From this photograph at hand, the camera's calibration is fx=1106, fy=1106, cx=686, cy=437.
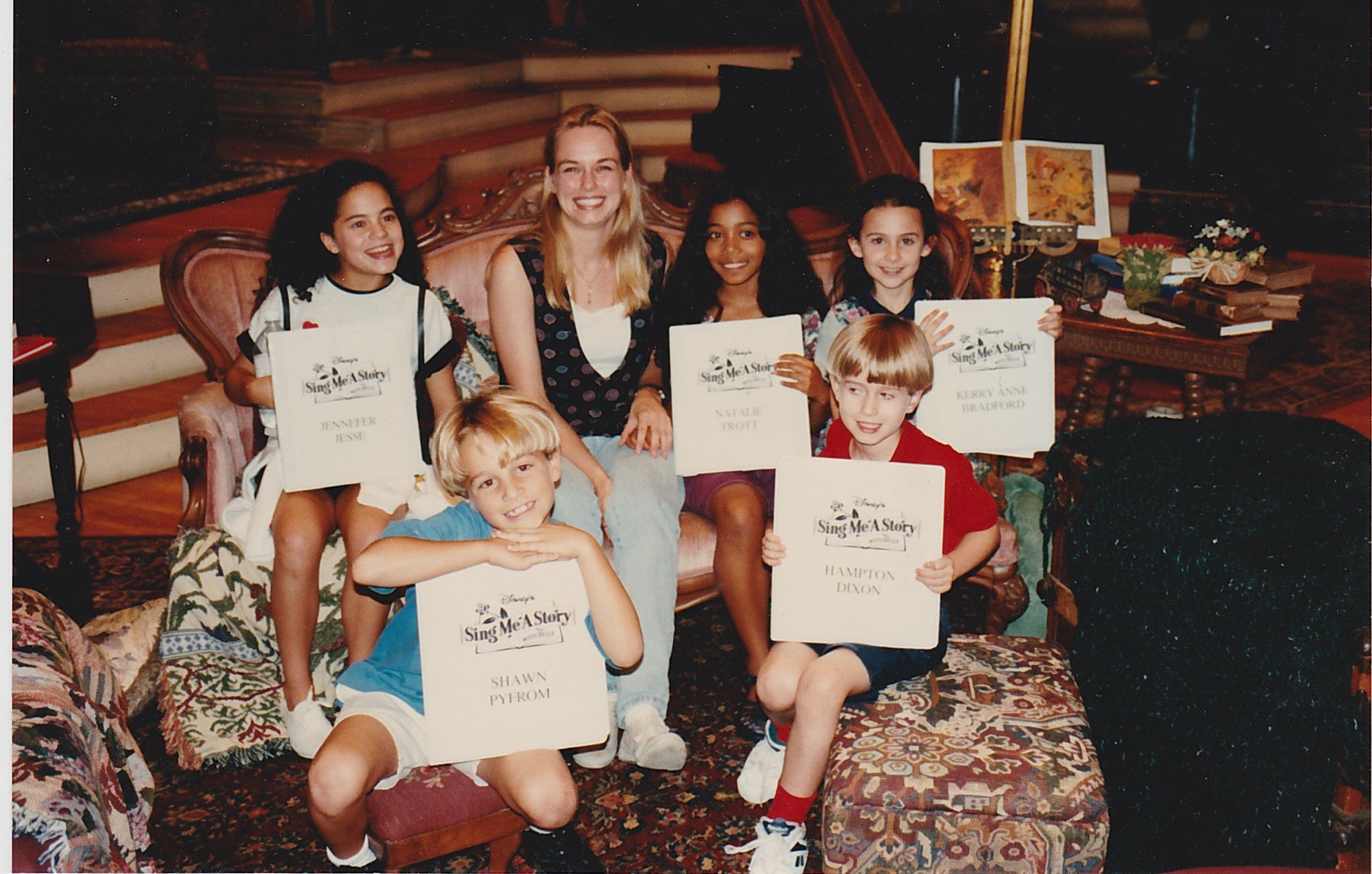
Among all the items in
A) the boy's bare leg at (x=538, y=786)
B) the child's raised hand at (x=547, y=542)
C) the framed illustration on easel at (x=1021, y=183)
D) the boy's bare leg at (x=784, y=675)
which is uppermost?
the framed illustration on easel at (x=1021, y=183)

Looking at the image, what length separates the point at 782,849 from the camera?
2.10 m

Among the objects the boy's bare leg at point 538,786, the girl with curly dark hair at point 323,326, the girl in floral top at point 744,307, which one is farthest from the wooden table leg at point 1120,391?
the boy's bare leg at point 538,786

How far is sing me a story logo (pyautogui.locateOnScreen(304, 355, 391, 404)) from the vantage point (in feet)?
7.80

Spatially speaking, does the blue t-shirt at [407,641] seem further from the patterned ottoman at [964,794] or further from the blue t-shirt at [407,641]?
the patterned ottoman at [964,794]

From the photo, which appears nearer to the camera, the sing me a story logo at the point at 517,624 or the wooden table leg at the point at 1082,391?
the sing me a story logo at the point at 517,624

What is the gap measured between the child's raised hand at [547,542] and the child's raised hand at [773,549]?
375 millimetres

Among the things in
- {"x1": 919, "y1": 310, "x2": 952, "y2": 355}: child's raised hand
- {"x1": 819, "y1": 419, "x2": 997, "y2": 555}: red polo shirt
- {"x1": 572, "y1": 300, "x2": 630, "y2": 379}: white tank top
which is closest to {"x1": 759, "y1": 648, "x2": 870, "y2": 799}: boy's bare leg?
{"x1": 819, "y1": 419, "x2": 997, "y2": 555}: red polo shirt

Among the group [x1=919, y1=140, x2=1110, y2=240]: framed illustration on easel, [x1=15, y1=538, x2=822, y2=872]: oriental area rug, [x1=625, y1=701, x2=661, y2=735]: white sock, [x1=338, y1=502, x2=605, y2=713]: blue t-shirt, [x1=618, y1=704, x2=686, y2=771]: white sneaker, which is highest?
[x1=919, y1=140, x2=1110, y2=240]: framed illustration on easel

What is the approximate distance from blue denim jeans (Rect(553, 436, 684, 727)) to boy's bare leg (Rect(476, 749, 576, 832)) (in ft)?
1.77

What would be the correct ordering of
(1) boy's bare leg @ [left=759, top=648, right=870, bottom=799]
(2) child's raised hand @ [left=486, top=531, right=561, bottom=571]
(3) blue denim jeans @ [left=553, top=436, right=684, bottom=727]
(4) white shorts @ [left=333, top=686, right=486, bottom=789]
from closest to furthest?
(2) child's raised hand @ [left=486, top=531, right=561, bottom=571], (4) white shorts @ [left=333, top=686, right=486, bottom=789], (1) boy's bare leg @ [left=759, top=648, right=870, bottom=799], (3) blue denim jeans @ [left=553, top=436, right=684, bottom=727]

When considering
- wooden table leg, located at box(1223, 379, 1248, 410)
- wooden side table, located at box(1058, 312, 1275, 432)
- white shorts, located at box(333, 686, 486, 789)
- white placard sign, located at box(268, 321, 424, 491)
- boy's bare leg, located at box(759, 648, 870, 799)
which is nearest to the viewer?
white shorts, located at box(333, 686, 486, 789)

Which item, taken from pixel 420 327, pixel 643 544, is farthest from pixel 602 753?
pixel 420 327

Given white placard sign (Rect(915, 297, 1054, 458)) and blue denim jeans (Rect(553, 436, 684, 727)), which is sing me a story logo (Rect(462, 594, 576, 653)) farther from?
white placard sign (Rect(915, 297, 1054, 458))

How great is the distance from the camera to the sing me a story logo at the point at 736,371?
101 inches
